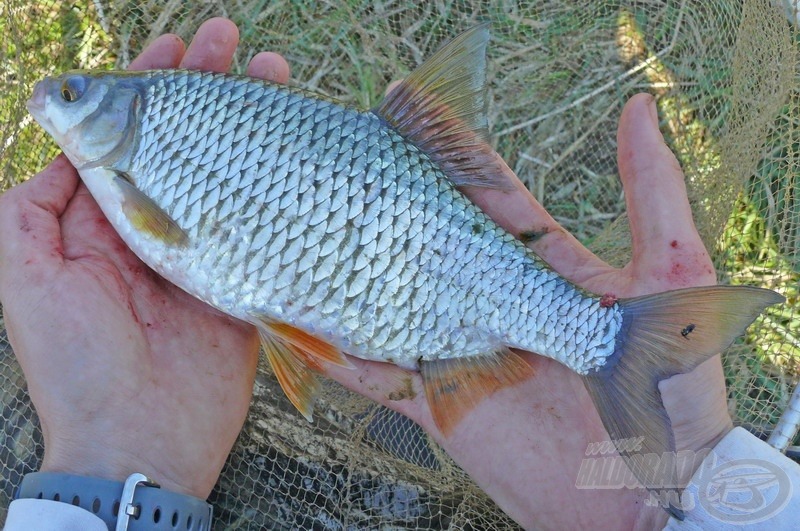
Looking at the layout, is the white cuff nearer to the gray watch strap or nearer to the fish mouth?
the gray watch strap

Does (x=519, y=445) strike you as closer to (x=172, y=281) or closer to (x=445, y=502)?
(x=445, y=502)

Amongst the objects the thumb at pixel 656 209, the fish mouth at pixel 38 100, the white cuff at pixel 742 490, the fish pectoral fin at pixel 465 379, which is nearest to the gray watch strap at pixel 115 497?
the fish pectoral fin at pixel 465 379

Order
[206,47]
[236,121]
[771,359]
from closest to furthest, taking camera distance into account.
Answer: [236,121], [206,47], [771,359]

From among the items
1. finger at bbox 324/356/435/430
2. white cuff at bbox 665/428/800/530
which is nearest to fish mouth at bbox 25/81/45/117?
finger at bbox 324/356/435/430

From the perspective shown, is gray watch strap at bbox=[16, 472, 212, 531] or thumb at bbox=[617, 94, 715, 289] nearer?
gray watch strap at bbox=[16, 472, 212, 531]

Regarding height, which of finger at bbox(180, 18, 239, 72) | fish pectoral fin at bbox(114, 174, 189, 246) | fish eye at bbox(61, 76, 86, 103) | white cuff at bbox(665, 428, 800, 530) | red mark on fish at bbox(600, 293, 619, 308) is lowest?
white cuff at bbox(665, 428, 800, 530)

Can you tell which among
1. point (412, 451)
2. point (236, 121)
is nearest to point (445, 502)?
point (412, 451)

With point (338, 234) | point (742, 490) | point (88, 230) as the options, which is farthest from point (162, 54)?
point (742, 490)
